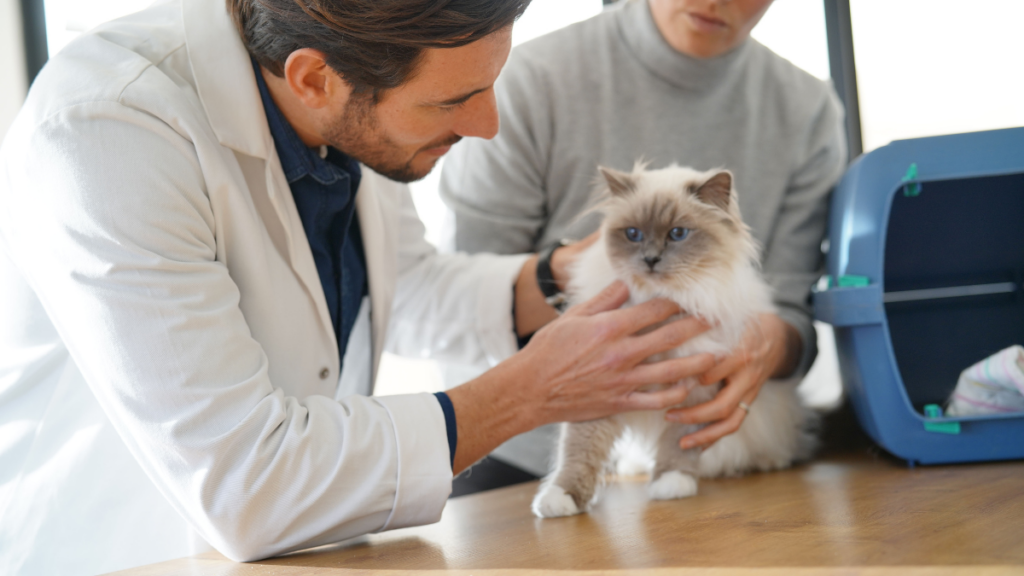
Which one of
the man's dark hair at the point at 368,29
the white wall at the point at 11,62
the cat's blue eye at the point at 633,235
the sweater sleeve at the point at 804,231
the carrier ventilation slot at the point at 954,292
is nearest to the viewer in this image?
the man's dark hair at the point at 368,29

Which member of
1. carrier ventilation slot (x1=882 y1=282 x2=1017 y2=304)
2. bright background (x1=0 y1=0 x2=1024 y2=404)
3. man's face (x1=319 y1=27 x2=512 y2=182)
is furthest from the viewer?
bright background (x1=0 y1=0 x2=1024 y2=404)

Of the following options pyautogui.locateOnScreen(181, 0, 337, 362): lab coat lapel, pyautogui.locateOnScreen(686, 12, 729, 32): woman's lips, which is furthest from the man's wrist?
pyautogui.locateOnScreen(181, 0, 337, 362): lab coat lapel

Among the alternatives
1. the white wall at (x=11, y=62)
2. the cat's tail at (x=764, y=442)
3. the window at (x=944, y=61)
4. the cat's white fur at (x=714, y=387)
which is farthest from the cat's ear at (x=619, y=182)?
the white wall at (x=11, y=62)

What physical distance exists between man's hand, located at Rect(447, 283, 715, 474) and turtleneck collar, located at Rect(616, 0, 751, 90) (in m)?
0.78

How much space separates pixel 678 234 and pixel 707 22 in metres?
0.61

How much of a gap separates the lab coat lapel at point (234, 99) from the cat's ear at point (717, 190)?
838 millimetres

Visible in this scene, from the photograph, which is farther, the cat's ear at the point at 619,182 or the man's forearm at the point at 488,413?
the cat's ear at the point at 619,182

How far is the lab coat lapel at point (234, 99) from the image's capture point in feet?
4.03

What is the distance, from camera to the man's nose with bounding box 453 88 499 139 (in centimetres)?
133

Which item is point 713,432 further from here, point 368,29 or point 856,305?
point 368,29

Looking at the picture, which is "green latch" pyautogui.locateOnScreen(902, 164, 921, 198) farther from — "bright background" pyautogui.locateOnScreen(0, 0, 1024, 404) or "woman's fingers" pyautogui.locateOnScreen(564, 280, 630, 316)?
"bright background" pyautogui.locateOnScreen(0, 0, 1024, 404)

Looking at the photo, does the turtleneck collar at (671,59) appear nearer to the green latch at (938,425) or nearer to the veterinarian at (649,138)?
the veterinarian at (649,138)

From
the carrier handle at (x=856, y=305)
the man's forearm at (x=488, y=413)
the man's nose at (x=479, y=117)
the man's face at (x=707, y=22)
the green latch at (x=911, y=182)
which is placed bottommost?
the man's forearm at (x=488, y=413)

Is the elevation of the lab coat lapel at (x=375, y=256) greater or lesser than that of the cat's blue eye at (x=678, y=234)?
lesser
